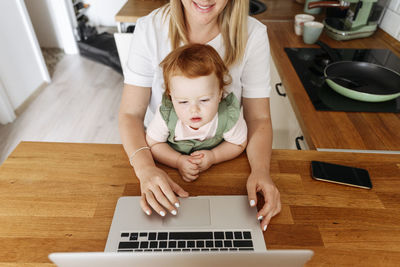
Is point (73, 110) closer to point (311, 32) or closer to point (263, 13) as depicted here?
point (263, 13)

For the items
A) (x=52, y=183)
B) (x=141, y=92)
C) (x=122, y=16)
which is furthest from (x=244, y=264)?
(x=122, y=16)

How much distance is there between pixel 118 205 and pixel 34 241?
187mm

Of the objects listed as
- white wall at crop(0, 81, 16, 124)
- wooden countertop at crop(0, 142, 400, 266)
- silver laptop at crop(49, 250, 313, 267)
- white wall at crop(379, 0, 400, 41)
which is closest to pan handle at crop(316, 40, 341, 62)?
white wall at crop(379, 0, 400, 41)

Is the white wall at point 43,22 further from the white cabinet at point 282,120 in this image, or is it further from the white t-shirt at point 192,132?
the white t-shirt at point 192,132

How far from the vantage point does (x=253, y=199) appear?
66 centimetres

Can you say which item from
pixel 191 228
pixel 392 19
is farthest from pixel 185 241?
pixel 392 19

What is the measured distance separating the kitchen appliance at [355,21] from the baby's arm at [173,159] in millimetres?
1318

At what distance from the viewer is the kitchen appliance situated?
1.57 m

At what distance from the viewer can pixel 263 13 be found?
2.01 metres

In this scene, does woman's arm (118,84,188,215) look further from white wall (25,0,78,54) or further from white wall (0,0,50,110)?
white wall (25,0,78,54)

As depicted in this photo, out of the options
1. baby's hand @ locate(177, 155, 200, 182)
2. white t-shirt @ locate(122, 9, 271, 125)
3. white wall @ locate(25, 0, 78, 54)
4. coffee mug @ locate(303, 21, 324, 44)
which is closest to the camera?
baby's hand @ locate(177, 155, 200, 182)

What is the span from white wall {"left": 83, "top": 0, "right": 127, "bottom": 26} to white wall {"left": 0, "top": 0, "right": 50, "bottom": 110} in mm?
1322

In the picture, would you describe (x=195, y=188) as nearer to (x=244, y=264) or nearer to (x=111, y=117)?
(x=244, y=264)

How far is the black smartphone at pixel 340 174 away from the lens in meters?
0.74
